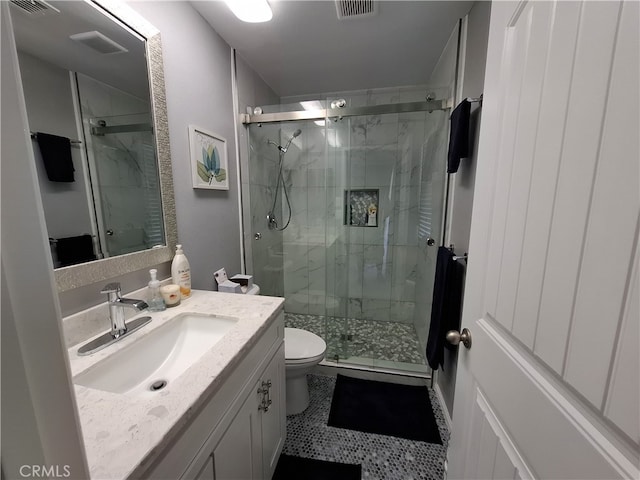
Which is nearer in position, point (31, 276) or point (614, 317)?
point (31, 276)

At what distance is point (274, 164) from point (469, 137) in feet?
5.59

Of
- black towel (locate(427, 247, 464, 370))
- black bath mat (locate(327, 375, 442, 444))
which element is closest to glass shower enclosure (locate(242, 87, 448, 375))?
black bath mat (locate(327, 375, 442, 444))

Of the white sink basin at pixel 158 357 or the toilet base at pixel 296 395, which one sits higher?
the white sink basin at pixel 158 357

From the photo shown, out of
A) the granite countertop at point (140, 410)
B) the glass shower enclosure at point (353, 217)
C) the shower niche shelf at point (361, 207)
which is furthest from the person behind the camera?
the shower niche shelf at point (361, 207)

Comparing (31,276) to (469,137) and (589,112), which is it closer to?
(589,112)

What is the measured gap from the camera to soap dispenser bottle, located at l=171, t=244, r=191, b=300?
1243 millimetres

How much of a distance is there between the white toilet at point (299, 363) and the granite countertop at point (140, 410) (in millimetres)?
677

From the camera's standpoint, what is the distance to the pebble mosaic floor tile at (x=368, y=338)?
2160mm

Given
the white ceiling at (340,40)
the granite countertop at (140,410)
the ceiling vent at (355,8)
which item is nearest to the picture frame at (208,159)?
the white ceiling at (340,40)

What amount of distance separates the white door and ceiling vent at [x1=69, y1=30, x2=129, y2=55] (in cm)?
137

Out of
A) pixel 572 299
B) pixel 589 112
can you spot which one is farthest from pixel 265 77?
pixel 572 299

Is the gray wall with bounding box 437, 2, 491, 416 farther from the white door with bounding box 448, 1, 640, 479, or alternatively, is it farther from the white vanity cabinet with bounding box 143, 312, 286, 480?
the white vanity cabinet with bounding box 143, 312, 286, 480

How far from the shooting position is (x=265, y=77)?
2186 mm

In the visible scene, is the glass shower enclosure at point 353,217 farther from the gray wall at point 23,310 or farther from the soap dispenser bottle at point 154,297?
the gray wall at point 23,310
